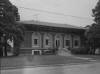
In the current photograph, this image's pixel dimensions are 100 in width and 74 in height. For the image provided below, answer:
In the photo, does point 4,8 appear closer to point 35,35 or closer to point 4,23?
point 4,23

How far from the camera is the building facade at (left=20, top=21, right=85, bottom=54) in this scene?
4384cm

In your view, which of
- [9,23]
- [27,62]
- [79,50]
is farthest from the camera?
[79,50]

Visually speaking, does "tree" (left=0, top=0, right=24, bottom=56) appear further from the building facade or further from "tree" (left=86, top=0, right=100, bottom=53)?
"tree" (left=86, top=0, right=100, bottom=53)

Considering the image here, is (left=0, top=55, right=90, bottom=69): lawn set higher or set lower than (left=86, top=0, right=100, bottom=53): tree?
lower

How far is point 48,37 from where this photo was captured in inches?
1852

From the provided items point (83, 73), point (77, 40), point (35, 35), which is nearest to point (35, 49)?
point (35, 35)

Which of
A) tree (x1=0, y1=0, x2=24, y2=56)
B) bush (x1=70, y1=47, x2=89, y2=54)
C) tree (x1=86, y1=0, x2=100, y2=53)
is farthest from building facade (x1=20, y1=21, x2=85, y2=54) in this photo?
tree (x1=0, y1=0, x2=24, y2=56)

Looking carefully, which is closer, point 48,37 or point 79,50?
point 48,37

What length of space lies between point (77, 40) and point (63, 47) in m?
5.52

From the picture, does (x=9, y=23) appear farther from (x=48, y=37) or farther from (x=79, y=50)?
(x=79, y=50)

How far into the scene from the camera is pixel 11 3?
112 feet

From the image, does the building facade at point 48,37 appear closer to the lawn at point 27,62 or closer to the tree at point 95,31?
the tree at point 95,31

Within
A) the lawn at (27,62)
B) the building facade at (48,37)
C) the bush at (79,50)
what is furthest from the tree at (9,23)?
the bush at (79,50)

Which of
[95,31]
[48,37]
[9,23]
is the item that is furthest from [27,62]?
[48,37]
